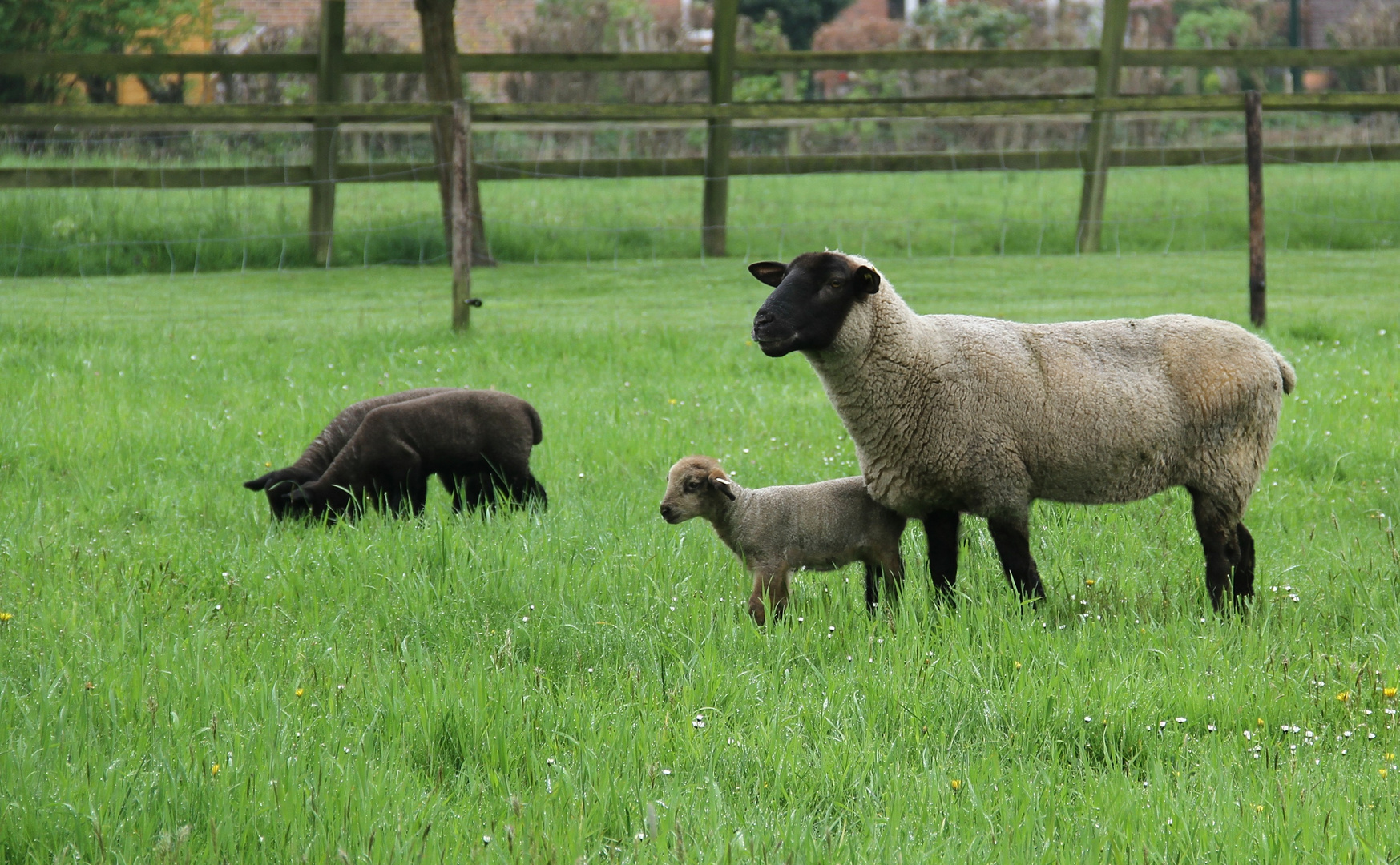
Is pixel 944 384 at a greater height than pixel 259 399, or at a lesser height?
greater

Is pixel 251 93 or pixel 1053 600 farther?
pixel 251 93

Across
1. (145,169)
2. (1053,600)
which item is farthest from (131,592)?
(145,169)

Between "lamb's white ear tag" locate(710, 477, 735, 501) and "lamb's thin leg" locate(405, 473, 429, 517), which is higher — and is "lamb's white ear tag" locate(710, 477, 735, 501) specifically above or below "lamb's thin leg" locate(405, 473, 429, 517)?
above

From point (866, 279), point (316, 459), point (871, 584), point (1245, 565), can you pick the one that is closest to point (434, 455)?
point (316, 459)

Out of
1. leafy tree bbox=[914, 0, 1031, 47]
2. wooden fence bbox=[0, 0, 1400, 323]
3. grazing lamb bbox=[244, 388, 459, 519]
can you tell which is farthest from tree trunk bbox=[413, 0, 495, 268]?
leafy tree bbox=[914, 0, 1031, 47]

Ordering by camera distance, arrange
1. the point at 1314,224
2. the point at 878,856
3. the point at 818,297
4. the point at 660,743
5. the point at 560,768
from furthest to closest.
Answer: the point at 1314,224, the point at 818,297, the point at 660,743, the point at 560,768, the point at 878,856

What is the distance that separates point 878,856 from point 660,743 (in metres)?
0.81

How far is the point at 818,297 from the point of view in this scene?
480 cm

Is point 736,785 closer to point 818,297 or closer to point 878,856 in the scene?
point 878,856

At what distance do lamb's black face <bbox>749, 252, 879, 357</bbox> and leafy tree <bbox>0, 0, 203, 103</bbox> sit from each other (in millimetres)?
20163

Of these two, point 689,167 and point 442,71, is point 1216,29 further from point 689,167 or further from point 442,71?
point 442,71

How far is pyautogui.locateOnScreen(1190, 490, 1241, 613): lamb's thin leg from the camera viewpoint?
512 cm

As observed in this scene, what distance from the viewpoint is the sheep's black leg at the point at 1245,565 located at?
522 centimetres

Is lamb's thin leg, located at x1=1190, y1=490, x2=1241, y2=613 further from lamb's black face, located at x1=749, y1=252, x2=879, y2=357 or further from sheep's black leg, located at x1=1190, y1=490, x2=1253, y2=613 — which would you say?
lamb's black face, located at x1=749, y1=252, x2=879, y2=357
